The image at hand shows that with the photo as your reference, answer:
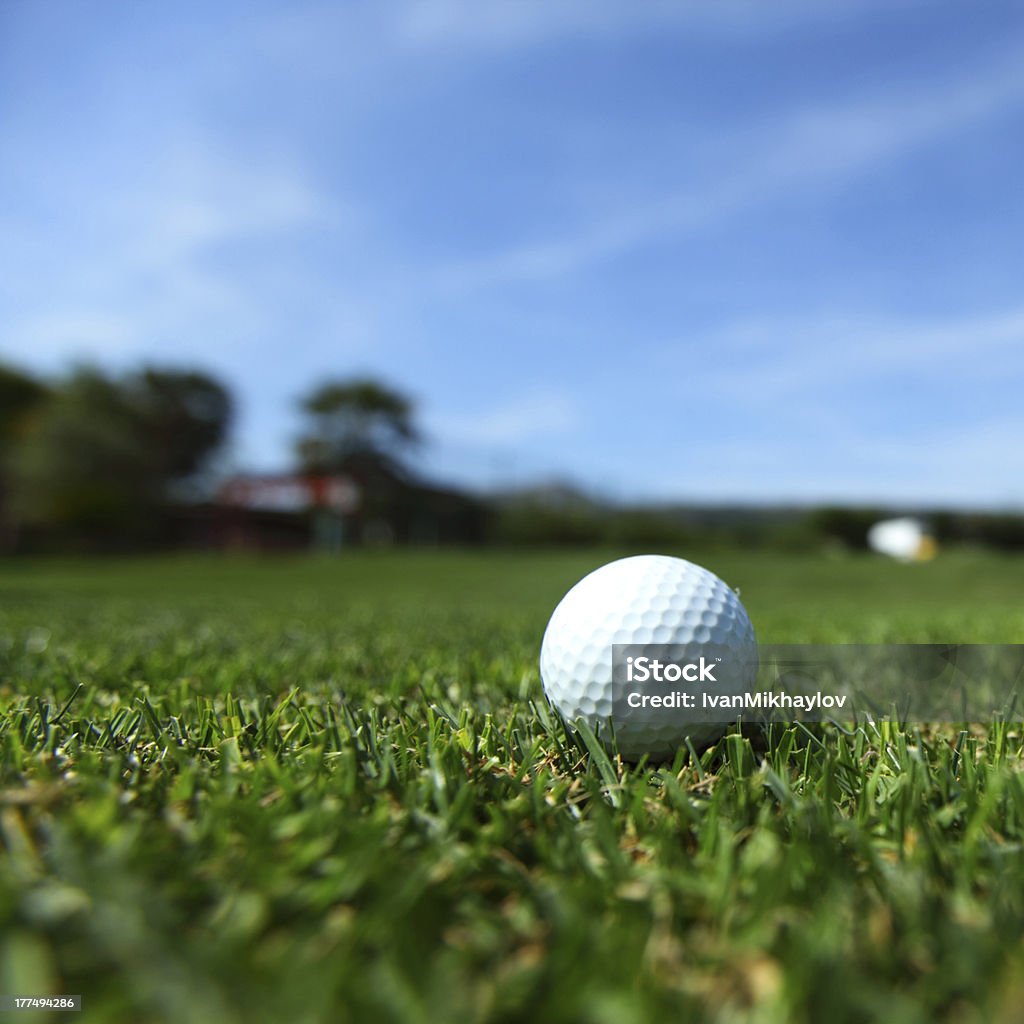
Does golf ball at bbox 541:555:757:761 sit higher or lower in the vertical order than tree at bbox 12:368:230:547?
lower

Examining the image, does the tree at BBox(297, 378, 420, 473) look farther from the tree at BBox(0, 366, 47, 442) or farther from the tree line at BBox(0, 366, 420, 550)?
the tree at BBox(0, 366, 47, 442)

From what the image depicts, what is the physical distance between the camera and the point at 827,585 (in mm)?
14703

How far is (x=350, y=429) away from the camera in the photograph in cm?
4347

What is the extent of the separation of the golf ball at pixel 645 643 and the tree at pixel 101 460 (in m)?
31.0

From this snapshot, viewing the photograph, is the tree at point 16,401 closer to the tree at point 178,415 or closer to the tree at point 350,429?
the tree at point 178,415

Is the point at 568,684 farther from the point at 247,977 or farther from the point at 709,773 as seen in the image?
the point at 247,977

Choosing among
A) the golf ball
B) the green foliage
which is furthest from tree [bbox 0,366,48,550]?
the golf ball

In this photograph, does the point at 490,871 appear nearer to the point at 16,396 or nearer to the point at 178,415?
the point at 16,396

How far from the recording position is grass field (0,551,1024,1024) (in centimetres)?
67

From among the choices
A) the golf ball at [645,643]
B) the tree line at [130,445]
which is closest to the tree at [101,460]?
the tree line at [130,445]

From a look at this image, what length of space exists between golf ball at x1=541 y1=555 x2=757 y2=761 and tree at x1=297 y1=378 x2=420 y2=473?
4165 centimetres

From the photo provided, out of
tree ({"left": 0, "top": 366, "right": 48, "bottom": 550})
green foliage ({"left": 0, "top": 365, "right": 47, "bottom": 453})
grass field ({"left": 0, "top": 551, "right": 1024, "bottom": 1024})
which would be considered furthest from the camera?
green foliage ({"left": 0, "top": 365, "right": 47, "bottom": 453})

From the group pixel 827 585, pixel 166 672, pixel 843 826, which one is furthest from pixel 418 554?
pixel 843 826

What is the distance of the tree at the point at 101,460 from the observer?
27844 mm
